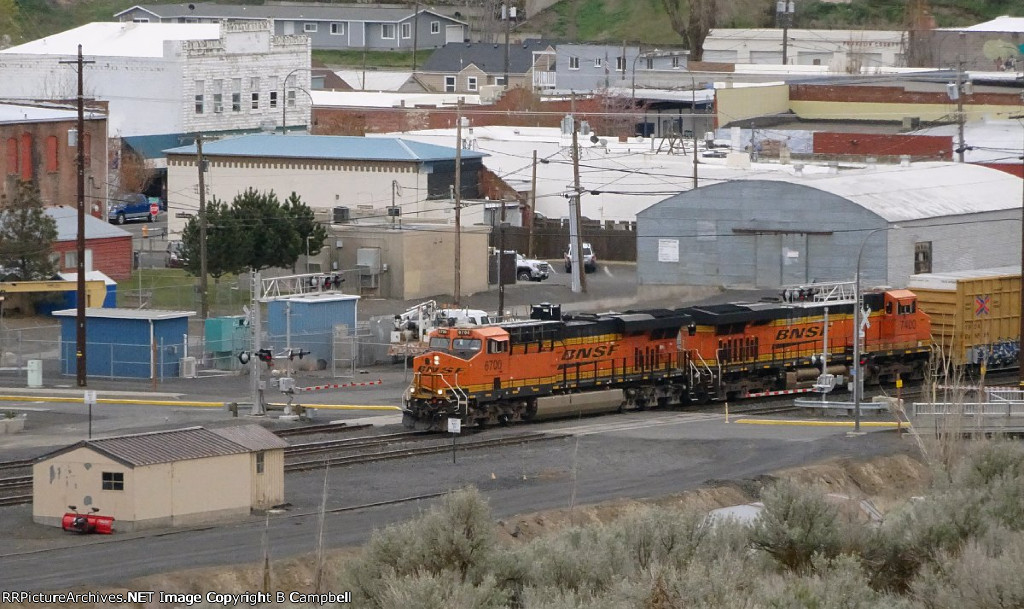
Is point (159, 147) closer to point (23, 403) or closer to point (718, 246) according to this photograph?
point (718, 246)

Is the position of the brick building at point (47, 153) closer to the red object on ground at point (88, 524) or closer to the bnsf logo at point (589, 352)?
the bnsf logo at point (589, 352)

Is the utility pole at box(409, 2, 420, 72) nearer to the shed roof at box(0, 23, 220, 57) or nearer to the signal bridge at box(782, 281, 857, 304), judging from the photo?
the shed roof at box(0, 23, 220, 57)

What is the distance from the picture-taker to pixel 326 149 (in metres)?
80.2

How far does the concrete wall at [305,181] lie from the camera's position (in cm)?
7769

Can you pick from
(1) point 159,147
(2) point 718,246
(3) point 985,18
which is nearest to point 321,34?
(1) point 159,147

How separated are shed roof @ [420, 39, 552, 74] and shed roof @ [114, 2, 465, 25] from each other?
13.3m

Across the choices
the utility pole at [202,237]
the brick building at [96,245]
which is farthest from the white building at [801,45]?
the utility pole at [202,237]

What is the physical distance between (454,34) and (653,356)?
112583 mm

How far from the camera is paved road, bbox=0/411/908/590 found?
27.8 meters

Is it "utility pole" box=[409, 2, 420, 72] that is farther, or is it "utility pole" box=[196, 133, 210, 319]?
"utility pole" box=[409, 2, 420, 72]

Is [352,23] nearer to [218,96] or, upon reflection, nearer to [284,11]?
[284,11]

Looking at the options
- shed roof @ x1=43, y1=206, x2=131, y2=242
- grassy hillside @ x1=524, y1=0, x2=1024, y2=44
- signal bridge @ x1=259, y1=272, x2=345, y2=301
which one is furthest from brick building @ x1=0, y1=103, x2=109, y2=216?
grassy hillside @ x1=524, y1=0, x2=1024, y2=44

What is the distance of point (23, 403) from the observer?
1892 inches

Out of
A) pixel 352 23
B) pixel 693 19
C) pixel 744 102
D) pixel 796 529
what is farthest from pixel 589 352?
pixel 352 23
